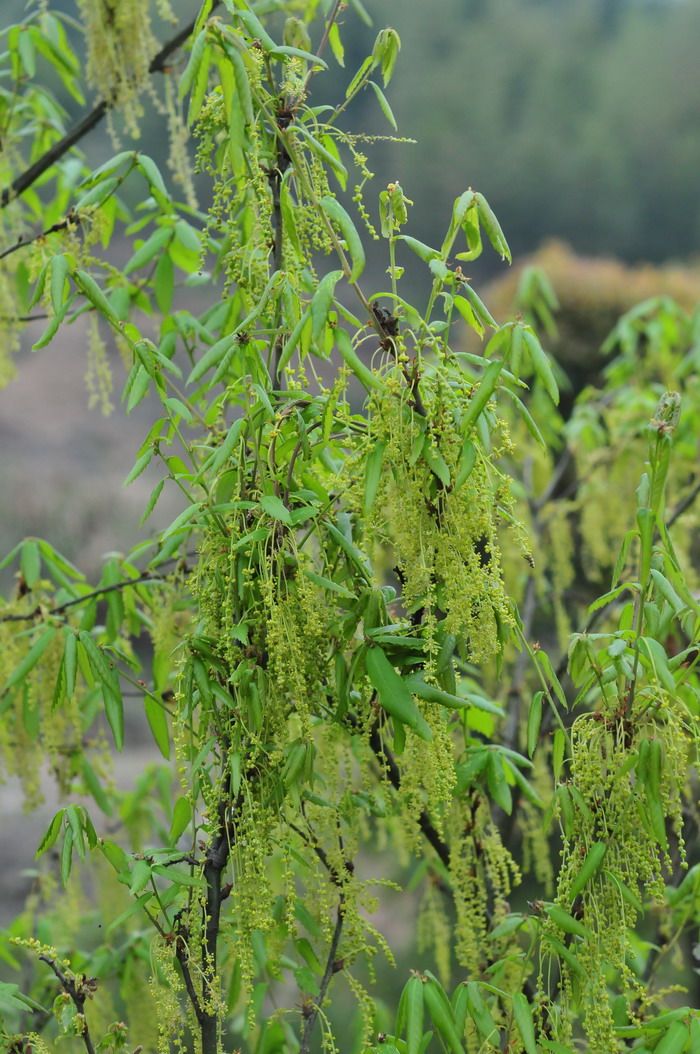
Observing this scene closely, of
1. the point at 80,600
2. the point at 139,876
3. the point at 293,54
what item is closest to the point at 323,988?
the point at 139,876

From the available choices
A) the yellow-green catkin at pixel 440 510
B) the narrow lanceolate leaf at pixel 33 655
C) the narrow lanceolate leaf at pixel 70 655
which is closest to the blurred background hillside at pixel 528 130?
the narrow lanceolate leaf at pixel 33 655

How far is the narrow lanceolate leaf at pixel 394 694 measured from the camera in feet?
2.95

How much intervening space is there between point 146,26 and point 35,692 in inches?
41.8

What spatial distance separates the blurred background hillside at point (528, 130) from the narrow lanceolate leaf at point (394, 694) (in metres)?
8.50

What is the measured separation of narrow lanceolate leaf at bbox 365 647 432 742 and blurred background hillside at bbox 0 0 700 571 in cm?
850

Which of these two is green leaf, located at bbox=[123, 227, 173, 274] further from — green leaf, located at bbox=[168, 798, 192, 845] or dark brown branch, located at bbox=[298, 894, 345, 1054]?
dark brown branch, located at bbox=[298, 894, 345, 1054]

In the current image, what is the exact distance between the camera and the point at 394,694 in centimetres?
91

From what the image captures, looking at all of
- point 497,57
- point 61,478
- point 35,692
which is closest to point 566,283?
point 35,692

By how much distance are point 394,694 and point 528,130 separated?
1297 centimetres

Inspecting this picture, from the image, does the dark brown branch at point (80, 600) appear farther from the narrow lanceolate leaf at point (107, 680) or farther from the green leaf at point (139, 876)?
the green leaf at point (139, 876)

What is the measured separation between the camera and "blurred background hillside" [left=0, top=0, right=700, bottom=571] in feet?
33.3

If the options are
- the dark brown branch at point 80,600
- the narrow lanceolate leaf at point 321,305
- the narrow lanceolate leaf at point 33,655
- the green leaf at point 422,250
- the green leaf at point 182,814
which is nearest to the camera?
the narrow lanceolate leaf at point 321,305

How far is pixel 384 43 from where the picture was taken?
1042mm

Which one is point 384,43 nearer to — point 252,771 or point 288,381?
point 288,381
